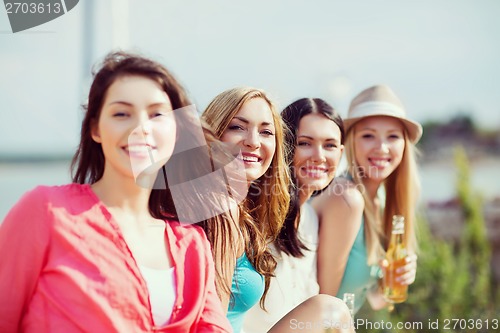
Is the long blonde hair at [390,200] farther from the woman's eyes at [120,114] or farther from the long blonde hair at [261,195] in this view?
the woman's eyes at [120,114]

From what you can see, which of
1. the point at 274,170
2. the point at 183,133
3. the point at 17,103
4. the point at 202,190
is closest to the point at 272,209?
the point at 274,170

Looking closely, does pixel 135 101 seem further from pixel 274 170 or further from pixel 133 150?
pixel 274 170

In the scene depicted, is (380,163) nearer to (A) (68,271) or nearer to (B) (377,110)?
(B) (377,110)

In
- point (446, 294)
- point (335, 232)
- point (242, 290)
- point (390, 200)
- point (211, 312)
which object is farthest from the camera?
point (446, 294)

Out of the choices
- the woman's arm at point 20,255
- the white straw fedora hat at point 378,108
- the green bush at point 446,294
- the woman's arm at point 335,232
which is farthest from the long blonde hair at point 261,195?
the green bush at point 446,294

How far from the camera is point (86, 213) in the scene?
166 cm

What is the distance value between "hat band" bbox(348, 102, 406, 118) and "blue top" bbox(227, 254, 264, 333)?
91 centimetres

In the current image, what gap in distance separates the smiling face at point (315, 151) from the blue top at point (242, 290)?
1.42 ft

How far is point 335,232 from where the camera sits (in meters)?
2.70

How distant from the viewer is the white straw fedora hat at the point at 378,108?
2.85m

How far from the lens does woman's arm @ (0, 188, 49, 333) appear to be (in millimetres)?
1565

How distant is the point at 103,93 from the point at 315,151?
101cm

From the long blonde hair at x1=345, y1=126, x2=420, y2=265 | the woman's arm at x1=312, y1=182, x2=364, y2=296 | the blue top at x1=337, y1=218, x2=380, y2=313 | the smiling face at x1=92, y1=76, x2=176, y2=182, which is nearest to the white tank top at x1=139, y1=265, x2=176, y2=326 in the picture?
the smiling face at x1=92, y1=76, x2=176, y2=182

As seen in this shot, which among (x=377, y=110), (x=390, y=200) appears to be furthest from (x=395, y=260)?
(x=377, y=110)
